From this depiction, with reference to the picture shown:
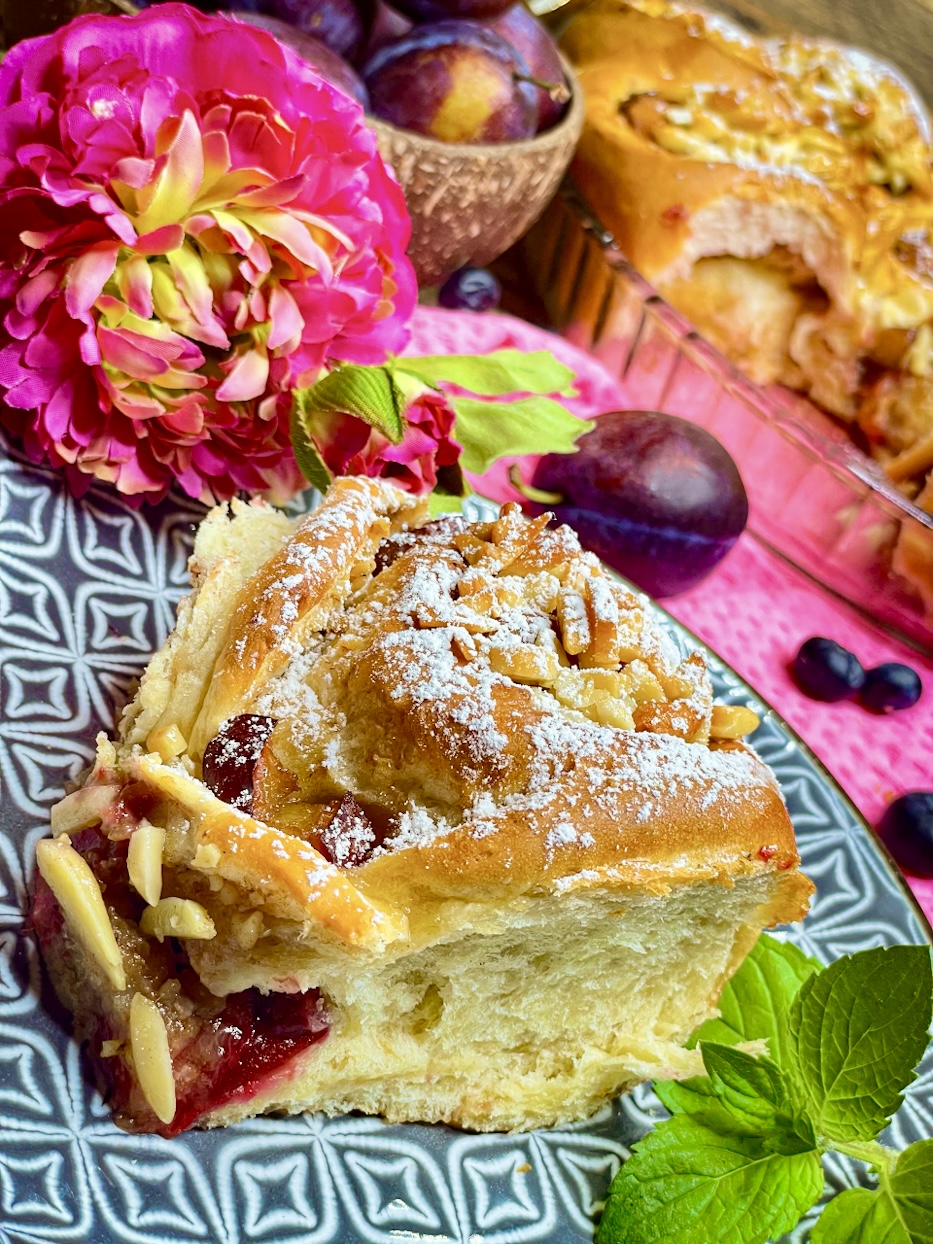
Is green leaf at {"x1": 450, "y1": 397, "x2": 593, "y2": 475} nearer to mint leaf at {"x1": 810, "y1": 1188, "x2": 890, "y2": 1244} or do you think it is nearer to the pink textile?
the pink textile

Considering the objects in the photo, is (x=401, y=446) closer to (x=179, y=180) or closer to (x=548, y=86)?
Result: (x=179, y=180)

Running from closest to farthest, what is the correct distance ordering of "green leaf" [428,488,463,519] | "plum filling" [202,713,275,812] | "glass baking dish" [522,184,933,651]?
1. "plum filling" [202,713,275,812]
2. "green leaf" [428,488,463,519]
3. "glass baking dish" [522,184,933,651]

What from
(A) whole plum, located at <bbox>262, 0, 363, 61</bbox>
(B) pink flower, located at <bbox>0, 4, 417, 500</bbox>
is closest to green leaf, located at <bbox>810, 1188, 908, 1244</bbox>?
(B) pink flower, located at <bbox>0, 4, 417, 500</bbox>

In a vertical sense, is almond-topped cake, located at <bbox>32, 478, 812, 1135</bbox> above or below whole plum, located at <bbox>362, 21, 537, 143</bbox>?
below

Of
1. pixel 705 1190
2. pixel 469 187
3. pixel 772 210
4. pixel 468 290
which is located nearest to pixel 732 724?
pixel 705 1190

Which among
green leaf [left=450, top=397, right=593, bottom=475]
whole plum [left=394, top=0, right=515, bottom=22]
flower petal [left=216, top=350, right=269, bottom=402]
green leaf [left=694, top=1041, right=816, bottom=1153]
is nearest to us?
green leaf [left=694, top=1041, right=816, bottom=1153]

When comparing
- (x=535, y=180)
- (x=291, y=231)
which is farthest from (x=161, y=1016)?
(x=535, y=180)

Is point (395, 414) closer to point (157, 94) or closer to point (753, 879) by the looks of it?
point (157, 94)
